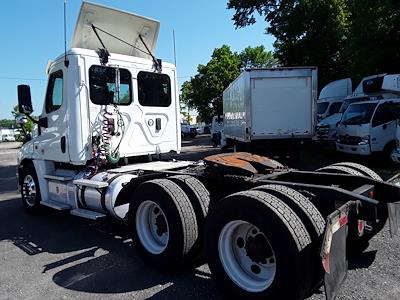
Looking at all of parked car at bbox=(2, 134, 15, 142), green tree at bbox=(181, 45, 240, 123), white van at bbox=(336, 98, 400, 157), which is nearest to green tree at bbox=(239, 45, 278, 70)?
green tree at bbox=(181, 45, 240, 123)

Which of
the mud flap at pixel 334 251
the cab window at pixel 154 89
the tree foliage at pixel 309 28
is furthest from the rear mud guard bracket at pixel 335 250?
the tree foliage at pixel 309 28

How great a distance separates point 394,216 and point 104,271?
3.27 m

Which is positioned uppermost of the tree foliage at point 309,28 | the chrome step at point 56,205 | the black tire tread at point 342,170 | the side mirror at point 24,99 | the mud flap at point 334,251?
the tree foliage at point 309,28

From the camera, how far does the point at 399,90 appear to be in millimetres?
13734

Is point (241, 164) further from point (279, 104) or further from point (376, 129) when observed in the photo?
point (376, 129)

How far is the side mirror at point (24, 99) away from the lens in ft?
22.1

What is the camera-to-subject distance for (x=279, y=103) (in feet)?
42.0

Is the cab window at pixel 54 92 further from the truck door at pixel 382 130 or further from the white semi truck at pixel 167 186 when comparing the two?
the truck door at pixel 382 130

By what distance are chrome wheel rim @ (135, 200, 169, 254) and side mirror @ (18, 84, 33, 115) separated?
3234 mm

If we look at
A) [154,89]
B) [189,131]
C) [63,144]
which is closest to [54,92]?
[63,144]

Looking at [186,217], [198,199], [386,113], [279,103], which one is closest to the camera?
[186,217]

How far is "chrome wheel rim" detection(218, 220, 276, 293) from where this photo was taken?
3.66 meters

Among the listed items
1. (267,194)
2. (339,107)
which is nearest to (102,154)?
(267,194)

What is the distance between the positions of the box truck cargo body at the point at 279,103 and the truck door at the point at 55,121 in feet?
23.6
